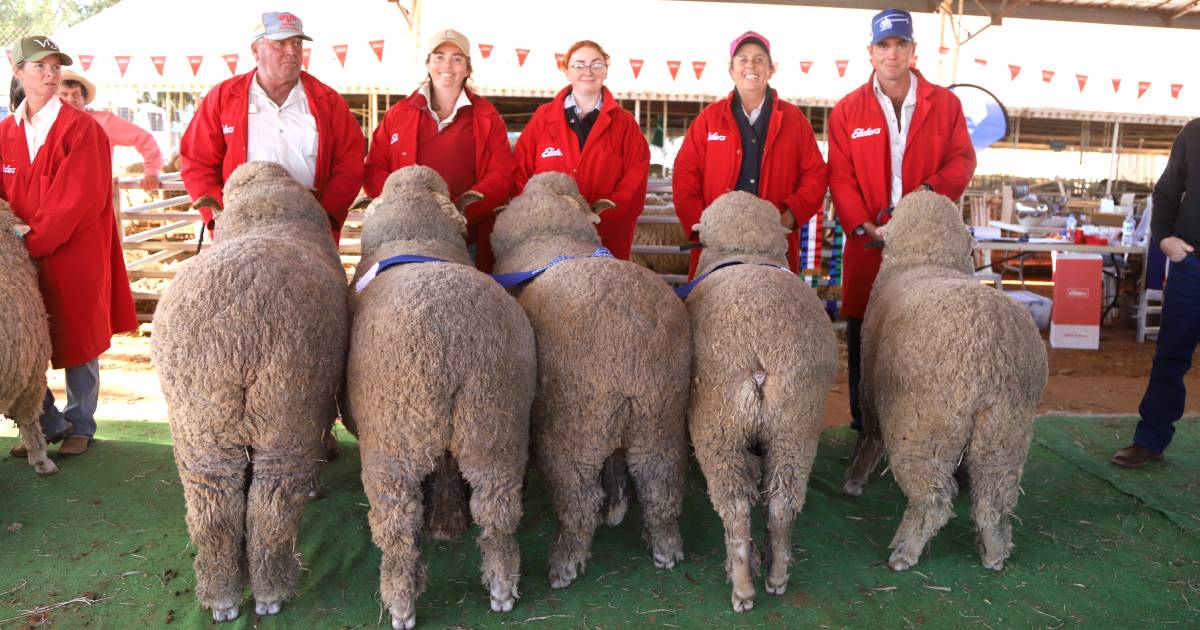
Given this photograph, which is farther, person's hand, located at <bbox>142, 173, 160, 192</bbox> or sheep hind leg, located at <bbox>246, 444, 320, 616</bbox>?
person's hand, located at <bbox>142, 173, 160, 192</bbox>

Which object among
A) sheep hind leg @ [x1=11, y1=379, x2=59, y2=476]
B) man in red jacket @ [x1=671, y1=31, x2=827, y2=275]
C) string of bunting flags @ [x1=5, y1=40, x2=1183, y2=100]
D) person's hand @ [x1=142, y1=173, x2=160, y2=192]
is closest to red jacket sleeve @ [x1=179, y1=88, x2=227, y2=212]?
sheep hind leg @ [x1=11, y1=379, x2=59, y2=476]

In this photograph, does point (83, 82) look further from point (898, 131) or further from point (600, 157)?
point (898, 131)

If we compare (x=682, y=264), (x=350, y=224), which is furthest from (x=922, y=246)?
(x=350, y=224)

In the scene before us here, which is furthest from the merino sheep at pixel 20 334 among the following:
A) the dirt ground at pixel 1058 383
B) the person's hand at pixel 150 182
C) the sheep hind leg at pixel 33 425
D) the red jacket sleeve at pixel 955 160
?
the red jacket sleeve at pixel 955 160

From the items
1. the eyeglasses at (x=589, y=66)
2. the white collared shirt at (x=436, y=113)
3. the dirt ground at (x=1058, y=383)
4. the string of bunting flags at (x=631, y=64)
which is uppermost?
the string of bunting flags at (x=631, y=64)

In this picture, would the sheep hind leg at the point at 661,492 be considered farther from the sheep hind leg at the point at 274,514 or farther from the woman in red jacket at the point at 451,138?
the woman in red jacket at the point at 451,138

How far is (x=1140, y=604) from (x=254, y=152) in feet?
16.0

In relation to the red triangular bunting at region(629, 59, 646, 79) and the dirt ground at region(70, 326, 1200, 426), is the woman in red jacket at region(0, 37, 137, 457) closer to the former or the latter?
the dirt ground at region(70, 326, 1200, 426)

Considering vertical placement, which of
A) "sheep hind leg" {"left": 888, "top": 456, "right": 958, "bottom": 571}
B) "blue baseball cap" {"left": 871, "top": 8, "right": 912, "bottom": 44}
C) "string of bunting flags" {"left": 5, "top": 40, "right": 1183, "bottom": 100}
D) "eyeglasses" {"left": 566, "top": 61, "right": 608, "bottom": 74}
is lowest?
"sheep hind leg" {"left": 888, "top": 456, "right": 958, "bottom": 571}

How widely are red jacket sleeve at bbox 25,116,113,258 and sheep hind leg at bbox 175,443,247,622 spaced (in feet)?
7.53

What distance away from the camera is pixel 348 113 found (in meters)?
4.84

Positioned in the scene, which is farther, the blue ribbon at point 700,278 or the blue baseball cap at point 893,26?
the blue baseball cap at point 893,26

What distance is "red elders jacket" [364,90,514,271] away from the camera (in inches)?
192

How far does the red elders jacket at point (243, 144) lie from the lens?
4.50m
